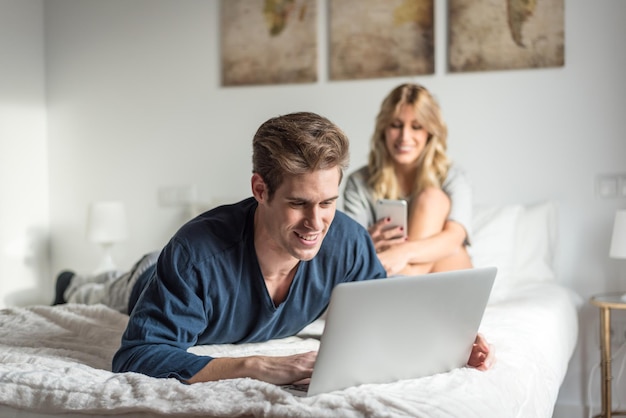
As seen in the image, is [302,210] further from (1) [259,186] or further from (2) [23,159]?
(2) [23,159]

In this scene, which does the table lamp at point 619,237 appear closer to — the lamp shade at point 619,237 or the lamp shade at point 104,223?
the lamp shade at point 619,237

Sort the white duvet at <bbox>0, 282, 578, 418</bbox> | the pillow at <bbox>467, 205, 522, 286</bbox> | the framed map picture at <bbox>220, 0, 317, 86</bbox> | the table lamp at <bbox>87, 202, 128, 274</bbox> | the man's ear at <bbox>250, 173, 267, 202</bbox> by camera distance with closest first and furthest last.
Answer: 1. the white duvet at <bbox>0, 282, 578, 418</bbox>
2. the man's ear at <bbox>250, 173, 267, 202</bbox>
3. the pillow at <bbox>467, 205, 522, 286</bbox>
4. the framed map picture at <bbox>220, 0, 317, 86</bbox>
5. the table lamp at <bbox>87, 202, 128, 274</bbox>

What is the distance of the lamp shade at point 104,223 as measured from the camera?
12.3 ft

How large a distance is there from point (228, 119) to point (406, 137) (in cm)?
126

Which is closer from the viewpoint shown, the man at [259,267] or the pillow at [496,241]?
the man at [259,267]

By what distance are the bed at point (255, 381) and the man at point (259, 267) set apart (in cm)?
6

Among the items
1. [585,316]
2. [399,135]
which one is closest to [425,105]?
[399,135]

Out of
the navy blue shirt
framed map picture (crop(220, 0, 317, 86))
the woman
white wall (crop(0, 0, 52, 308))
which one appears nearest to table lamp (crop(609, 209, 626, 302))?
the woman

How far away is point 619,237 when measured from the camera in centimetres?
287

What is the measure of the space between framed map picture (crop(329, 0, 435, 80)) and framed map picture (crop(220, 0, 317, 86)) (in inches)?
4.7

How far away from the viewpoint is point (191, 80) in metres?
3.87

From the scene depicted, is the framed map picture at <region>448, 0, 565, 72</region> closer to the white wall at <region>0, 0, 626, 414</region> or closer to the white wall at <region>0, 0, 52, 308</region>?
Result: the white wall at <region>0, 0, 626, 414</region>

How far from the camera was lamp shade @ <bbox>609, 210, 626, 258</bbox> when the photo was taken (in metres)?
2.85

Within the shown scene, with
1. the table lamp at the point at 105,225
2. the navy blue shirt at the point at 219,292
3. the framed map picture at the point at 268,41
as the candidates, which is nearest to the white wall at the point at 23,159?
the table lamp at the point at 105,225
